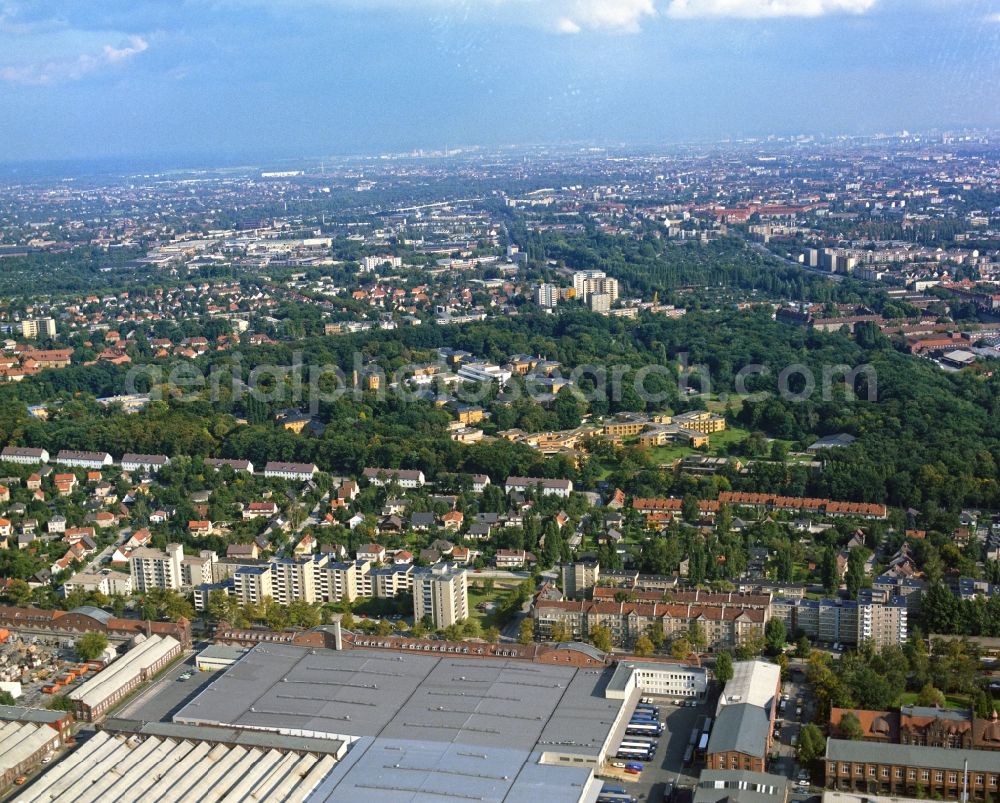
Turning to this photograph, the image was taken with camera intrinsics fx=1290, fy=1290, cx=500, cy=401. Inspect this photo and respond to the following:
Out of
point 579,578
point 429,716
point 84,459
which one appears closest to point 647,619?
point 579,578

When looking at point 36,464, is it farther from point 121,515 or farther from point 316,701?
point 316,701

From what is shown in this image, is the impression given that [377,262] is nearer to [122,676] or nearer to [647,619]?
[647,619]

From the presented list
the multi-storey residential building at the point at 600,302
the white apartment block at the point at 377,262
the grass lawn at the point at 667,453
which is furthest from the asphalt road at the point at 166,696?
the white apartment block at the point at 377,262

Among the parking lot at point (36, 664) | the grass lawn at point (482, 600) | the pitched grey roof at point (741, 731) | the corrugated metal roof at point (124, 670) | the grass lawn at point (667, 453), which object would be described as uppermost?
the pitched grey roof at point (741, 731)

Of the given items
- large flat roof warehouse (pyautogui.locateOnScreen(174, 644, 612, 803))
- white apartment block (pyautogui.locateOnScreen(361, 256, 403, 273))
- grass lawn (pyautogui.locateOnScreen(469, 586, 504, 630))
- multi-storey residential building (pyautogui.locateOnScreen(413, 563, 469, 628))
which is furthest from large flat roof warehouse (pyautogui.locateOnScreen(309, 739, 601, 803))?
white apartment block (pyautogui.locateOnScreen(361, 256, 403, 273))

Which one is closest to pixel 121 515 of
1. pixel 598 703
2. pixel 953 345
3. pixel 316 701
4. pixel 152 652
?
pixel 152 652

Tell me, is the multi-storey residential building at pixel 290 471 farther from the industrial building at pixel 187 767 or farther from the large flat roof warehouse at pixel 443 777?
the large flat roof warehouse at pixel 443 777
